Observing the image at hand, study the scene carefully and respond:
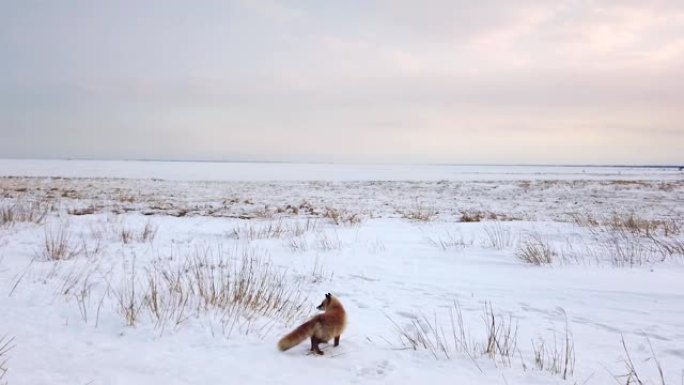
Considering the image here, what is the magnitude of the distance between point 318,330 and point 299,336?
14cm

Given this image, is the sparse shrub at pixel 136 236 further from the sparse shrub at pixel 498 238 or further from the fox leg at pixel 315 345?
the sparse shrub at pixel 498 238

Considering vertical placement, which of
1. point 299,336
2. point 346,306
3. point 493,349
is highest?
point 299,336

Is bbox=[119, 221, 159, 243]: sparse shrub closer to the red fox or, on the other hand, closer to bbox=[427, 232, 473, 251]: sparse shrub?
bbox=[427, 232, 473, 251]: sparse shrub

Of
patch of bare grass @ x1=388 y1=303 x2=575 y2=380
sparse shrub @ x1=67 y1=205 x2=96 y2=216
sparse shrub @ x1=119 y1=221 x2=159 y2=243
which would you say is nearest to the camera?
patch of bare grass @ x1=388 y1=303 x2=575 y2=380

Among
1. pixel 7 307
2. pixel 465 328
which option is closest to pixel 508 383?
pixel 465 328

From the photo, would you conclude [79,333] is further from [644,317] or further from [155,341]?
[644,317]

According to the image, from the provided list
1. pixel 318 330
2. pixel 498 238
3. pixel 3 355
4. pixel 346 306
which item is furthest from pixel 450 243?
pixel 3 355

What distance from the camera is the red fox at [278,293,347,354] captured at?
2.99m

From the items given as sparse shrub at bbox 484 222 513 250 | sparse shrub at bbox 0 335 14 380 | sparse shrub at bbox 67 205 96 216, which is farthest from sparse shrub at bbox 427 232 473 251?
sparse shrub at bbox 67 205 96 216

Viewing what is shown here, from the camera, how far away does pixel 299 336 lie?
2988 mm

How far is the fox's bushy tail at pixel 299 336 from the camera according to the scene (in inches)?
117

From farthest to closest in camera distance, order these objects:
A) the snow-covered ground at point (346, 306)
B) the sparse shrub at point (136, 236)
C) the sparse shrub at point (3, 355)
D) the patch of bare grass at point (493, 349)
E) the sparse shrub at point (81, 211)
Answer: the sparse shrub at point (81, 211) → the sparse shrub at point (136, 236) → the patch of bare grass at point (493, 349) → the snow-covered ground at point (346, 306) → the sparse shrub at point (3, 355)

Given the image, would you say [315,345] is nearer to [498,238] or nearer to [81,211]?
[498,238]

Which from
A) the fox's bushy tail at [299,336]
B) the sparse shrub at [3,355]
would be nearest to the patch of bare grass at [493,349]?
the fox's bushy tail at [299,336]
